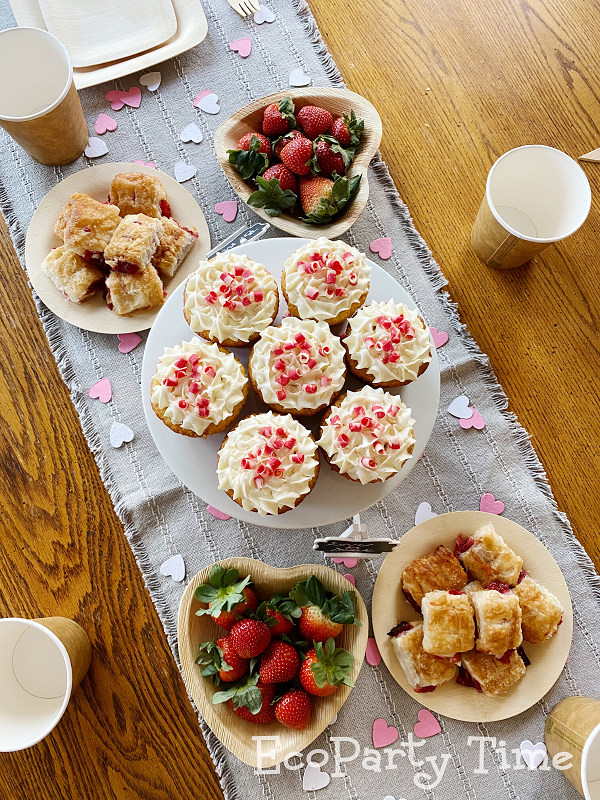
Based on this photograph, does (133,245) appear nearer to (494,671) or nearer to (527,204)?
(527,204)

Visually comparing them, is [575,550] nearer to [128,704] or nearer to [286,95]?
[128,704]

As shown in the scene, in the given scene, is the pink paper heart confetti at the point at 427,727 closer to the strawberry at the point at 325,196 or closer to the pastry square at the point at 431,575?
the pastry square at the point at 431,575

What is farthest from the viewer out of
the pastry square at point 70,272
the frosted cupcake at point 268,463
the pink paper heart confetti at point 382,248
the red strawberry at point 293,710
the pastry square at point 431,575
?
the pink paper heart confetti at point 382,248

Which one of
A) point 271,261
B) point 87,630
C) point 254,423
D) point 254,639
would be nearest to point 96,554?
point 87,630

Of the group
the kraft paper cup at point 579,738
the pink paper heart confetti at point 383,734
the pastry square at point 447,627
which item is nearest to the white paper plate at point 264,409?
the pastry square at point 447,627

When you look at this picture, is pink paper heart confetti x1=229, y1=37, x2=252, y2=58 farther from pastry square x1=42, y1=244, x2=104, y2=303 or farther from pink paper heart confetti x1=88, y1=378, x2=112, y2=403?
pink paper heart confetti x1=88, y1=378, x2=112, y2=403

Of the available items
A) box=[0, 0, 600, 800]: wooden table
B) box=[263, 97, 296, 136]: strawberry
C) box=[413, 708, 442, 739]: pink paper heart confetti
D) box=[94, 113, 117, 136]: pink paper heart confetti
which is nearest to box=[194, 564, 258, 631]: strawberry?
box=[0, 0, 600, 800]: wooden table
